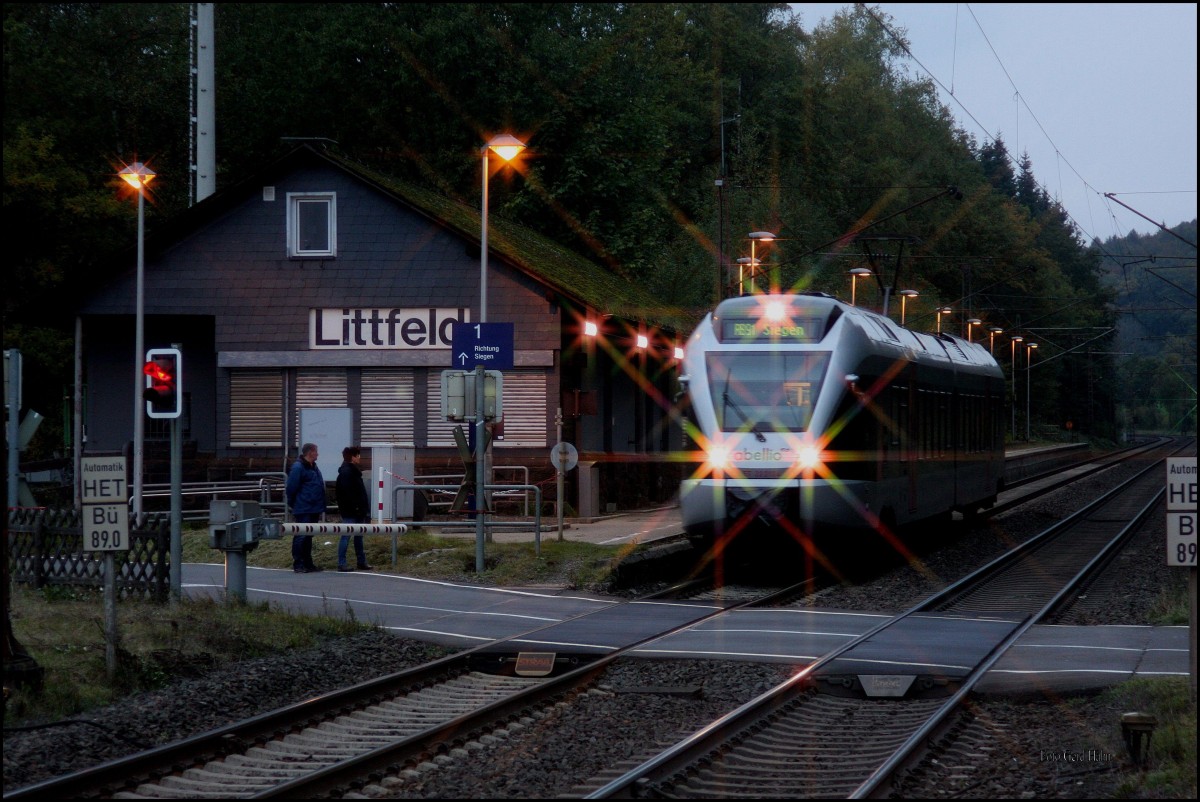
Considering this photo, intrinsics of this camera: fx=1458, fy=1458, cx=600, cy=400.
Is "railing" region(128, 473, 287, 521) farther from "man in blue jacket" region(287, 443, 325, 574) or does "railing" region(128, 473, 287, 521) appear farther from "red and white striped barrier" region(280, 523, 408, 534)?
"red and white striped barrier" region(280, 523, 408, 534)

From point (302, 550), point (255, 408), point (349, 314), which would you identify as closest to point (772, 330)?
point (302, 550)

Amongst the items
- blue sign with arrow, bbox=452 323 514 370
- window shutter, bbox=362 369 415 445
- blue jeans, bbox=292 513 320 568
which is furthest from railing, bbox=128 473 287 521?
blue sign with arrow, bbox=452 323 514 370

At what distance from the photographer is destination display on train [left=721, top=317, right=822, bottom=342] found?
1850 cm

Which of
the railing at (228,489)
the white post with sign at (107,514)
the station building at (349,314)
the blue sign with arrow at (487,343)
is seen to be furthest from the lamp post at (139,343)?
the white post with sign at (107,514)

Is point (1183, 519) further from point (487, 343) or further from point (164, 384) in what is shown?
point (487, 343)

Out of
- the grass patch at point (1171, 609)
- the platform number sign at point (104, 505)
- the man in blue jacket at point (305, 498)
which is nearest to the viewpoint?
the platform number sign at point (104, 505)

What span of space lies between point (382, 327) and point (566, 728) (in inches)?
804

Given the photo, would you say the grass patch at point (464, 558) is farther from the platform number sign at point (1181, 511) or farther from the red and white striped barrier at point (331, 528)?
the platform number sign at point (1181, 511)

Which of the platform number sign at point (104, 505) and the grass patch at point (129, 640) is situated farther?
the platform number sign at point (104, 505)

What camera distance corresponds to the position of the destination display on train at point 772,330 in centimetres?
1850

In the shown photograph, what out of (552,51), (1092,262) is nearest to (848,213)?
(552,51)

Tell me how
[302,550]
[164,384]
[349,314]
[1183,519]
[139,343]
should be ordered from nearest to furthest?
[1183,519] < [164,384] < [302,550] < [139,343] < [349,314]

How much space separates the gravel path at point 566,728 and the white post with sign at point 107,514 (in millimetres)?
778

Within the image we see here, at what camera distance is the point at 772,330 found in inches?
732
